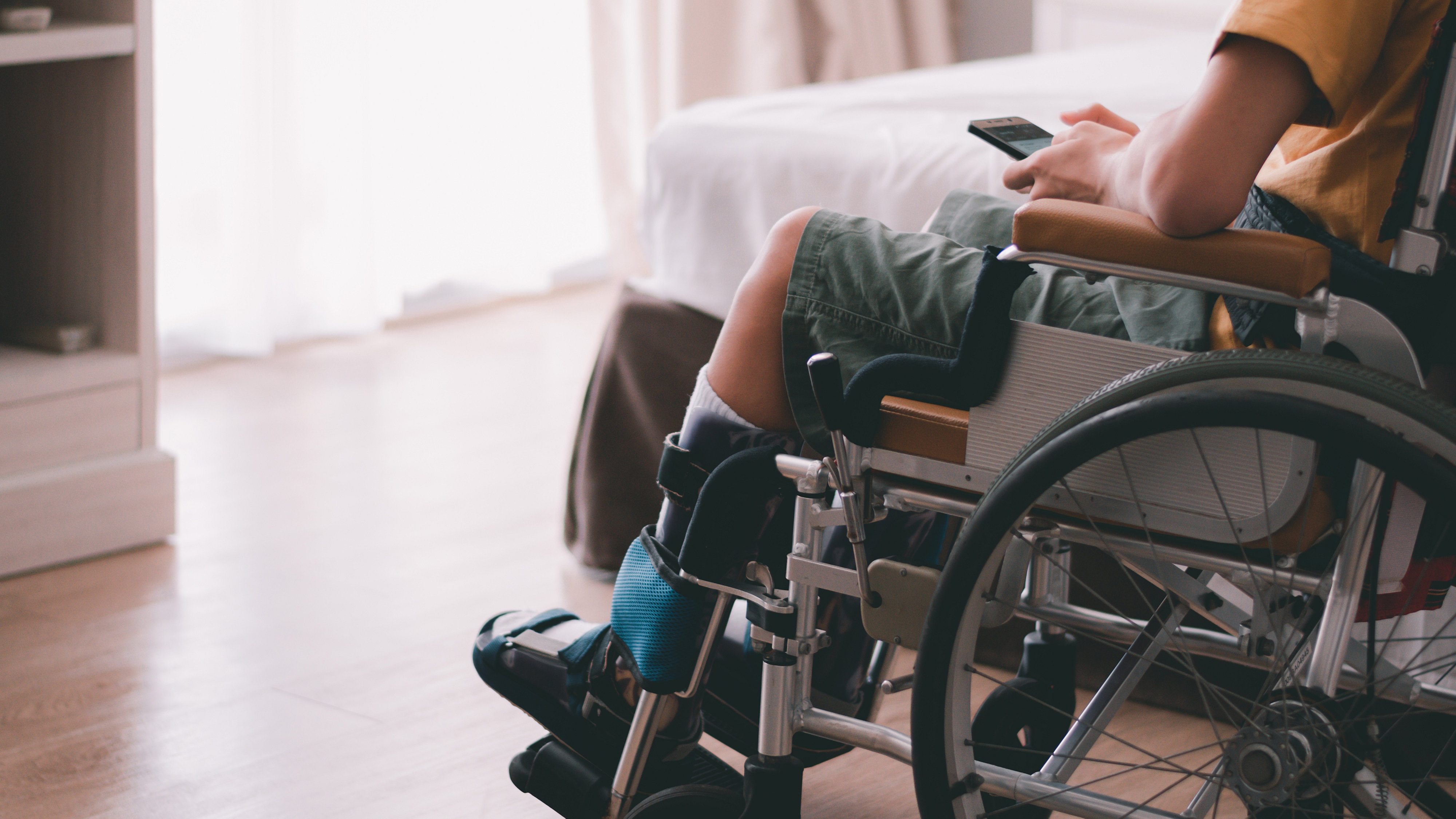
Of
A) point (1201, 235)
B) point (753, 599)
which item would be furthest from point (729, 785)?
point (1201, 235)

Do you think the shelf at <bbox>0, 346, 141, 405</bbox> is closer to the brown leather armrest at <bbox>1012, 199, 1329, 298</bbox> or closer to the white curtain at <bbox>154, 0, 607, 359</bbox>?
the white curtain at <bbox>154, 0, 607, 359</bbox>

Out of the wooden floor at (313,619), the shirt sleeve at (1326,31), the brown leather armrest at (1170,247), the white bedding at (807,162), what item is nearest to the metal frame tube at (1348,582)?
the brown leather armrest at (1170,247)

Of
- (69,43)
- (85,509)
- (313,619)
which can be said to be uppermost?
(69,43)

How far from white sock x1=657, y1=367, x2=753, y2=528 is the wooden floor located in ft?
1.37

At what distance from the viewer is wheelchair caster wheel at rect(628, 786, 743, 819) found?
1.06 meters

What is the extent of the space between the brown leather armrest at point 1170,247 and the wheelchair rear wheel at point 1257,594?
0.21 feet

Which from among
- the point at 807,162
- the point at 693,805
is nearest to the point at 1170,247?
the point at 693,805

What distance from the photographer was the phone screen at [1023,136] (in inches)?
40.8

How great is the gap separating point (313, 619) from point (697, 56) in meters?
2.27

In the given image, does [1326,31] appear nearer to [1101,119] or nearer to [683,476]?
[1101,119]

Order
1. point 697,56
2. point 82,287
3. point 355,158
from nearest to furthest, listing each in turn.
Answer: point 82,287, point 355,158, point 697,56

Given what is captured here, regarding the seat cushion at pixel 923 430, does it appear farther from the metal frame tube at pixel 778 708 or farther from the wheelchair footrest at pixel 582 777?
the wheelchair footrest at pixel 582 777

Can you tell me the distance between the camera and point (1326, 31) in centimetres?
81

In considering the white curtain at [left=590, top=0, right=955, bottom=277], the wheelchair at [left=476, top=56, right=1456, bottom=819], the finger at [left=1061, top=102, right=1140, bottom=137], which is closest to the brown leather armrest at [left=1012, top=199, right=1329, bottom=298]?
the wheelchair at [left=476, top=56, right=1456, bottom=819]
